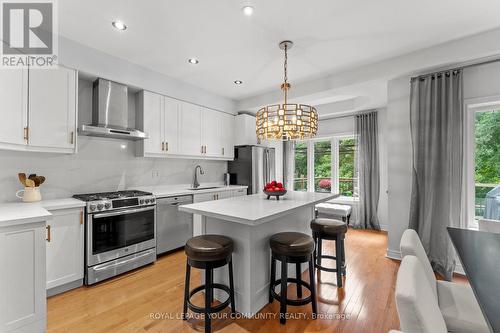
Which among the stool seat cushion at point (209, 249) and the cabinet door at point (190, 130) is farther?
the cabinet door at point (190, 130)

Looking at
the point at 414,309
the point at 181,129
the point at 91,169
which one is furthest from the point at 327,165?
the point at 414,309

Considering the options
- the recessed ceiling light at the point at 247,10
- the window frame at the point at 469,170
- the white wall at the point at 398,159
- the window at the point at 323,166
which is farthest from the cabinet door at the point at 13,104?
the window at the point at 323,166

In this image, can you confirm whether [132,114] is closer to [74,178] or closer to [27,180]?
[74,178]

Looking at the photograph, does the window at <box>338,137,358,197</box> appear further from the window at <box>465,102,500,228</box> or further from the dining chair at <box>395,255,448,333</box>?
the dining chair at <box>395,255,448,333</box>

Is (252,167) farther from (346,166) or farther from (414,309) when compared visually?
(414,309)

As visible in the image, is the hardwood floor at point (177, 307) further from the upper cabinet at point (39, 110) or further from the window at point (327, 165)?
the window at point (327, 165)

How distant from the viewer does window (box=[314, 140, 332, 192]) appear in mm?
5793

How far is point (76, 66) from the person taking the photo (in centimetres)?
278

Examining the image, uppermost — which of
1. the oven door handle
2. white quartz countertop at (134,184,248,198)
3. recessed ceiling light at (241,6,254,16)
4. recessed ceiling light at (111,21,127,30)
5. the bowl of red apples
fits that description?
recessed ceiling light at (111,21,127,30)

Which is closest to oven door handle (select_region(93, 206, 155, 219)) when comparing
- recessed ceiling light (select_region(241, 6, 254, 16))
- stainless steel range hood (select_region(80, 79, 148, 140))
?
stainless steel range hood (select_region(80, 79, 148, 140))

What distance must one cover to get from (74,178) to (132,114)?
1256mm

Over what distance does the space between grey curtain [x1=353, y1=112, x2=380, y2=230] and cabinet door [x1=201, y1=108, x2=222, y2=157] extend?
3.08m

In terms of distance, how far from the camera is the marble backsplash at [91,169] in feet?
8.51

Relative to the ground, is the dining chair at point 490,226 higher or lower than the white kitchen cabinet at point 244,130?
lower
